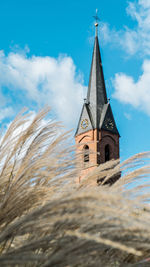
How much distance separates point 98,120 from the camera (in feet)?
95.1

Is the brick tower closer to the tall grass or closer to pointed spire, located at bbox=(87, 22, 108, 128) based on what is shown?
pointed spire, located at bbox=(87, 22, 108, 128)

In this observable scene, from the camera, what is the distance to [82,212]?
1.72ft

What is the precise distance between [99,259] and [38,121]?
0.57 m

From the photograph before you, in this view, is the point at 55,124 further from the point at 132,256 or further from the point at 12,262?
the point at 12,262

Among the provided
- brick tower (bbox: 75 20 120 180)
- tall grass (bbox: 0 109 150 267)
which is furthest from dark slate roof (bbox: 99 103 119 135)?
tall grass (bbox: 0 109 150 267)

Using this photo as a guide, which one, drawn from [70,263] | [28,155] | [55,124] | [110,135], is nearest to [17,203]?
[28,155]

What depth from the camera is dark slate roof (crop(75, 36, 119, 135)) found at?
2888cm

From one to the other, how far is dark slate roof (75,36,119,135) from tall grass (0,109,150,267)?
2746 cm

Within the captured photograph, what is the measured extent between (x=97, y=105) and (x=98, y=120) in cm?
141

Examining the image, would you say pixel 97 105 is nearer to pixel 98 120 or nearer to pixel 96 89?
pixel 98 120

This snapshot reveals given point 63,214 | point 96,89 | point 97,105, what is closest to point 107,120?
point 97,105

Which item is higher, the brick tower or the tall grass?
the brick tower

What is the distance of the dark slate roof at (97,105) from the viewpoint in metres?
28.9

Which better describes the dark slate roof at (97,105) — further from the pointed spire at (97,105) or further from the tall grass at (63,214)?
the tall grass at (63,214)
